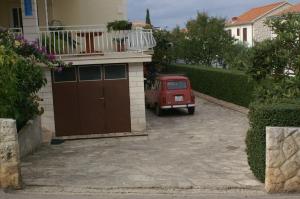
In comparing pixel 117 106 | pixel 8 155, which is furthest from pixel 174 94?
pixel 8 155

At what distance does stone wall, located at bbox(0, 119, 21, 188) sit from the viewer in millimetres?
7626

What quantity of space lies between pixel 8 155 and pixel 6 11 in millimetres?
12992

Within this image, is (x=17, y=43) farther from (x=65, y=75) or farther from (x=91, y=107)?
(x=91, y=107)

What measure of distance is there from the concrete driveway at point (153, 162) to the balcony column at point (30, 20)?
3994mm

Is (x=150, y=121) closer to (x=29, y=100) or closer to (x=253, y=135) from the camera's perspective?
(x=29, y=100)

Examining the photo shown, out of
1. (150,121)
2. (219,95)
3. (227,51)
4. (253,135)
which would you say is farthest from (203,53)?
(253,135)

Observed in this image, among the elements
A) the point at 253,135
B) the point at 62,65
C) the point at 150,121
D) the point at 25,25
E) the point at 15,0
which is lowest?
the point at 150,121

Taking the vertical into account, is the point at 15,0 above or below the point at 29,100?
above

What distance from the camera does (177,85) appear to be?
2075 centimetres

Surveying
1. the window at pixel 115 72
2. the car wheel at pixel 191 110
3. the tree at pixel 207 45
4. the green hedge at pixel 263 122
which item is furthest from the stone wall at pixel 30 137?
the tree at pixel 207 45

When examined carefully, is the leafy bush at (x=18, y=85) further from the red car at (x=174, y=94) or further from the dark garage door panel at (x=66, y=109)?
the red car at (x=174, y=94)

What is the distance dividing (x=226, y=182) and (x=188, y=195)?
1171mm

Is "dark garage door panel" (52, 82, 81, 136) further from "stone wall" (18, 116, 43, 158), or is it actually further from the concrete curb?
the concrete curb

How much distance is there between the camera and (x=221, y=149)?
12.9m
